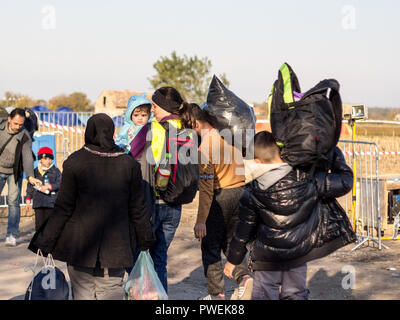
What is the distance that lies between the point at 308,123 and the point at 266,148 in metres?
0.34

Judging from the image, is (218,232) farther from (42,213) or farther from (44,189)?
(42,213)

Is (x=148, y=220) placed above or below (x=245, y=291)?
above

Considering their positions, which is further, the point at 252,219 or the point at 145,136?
the point at 145,136

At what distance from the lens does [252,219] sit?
396 centimetres

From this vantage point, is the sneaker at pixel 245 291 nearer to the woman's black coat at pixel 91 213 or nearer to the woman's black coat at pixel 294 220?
the woman's black coat at pixel 294 220

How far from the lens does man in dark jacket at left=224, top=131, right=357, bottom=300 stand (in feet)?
12.6

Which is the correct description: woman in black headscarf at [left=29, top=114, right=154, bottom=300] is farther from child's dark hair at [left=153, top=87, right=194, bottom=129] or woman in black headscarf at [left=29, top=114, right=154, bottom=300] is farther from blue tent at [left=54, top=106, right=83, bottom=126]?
blue tent at [left=54, top=106, right=83, bottom=126]

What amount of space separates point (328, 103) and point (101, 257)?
1.88m

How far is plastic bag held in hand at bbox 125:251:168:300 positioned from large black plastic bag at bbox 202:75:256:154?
5.45ft

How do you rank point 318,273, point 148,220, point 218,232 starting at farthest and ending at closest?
point 318,273 → point 218,232 → point 148,220

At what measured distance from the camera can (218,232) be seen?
531 centimetres

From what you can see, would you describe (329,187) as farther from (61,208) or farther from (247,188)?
(61,208)

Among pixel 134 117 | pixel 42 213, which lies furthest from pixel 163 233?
pixel 42 213
